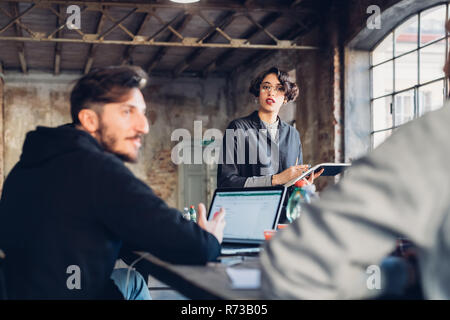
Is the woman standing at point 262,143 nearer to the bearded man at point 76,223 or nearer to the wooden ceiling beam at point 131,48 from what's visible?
the bearded man at point 76,223

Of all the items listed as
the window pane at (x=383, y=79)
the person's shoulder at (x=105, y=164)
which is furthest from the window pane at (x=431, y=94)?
the person's shoulder at (x=105, y=164)

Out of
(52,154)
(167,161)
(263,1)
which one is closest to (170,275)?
(52,154)

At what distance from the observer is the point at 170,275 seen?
1.59 metres

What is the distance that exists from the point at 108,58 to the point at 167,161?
300cm

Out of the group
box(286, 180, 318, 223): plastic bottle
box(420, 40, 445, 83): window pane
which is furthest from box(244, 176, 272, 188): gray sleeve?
box(420, 40, 445, 83): window pane

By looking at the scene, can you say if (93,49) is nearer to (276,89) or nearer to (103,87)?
(276,89)

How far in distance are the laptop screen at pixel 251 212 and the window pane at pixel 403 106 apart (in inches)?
184

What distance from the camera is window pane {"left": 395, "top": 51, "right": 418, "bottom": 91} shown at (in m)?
6.74

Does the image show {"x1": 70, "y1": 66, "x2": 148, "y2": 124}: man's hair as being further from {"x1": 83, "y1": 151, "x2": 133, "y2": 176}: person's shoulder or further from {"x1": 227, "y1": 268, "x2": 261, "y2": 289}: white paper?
{"x1": 227, "y1": 268, "x2": 261, "y2": 289}: white paper

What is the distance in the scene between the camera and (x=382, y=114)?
765 cm

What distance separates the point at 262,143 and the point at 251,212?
43.4 inches

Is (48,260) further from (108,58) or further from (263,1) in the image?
(108,58)

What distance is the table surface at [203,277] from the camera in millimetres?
1296

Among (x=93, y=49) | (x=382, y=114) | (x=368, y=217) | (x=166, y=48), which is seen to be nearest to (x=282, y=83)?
(x=368, y=217)
